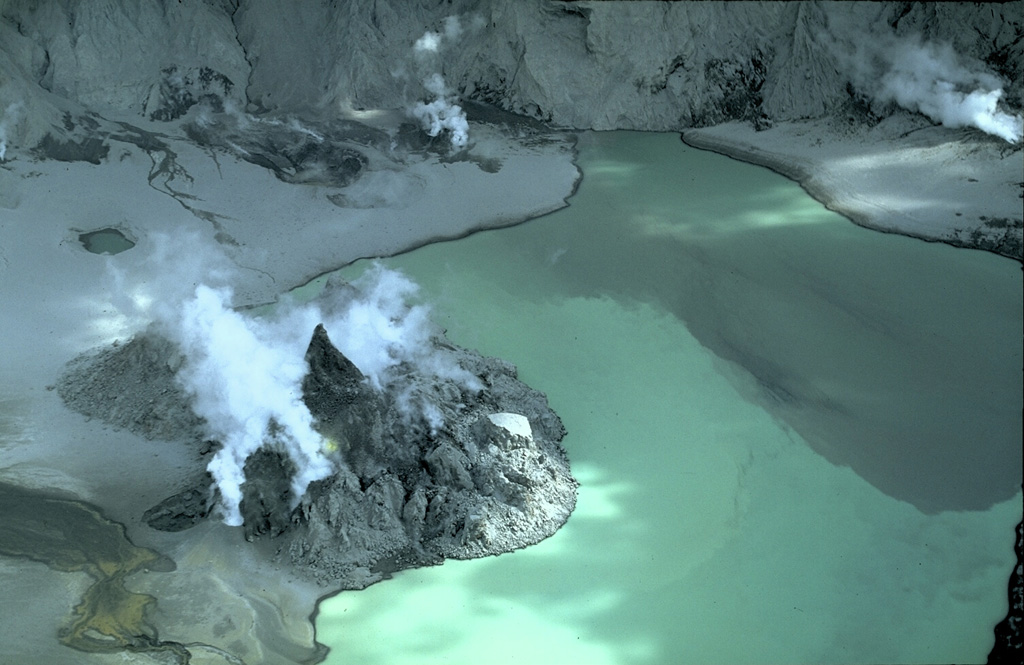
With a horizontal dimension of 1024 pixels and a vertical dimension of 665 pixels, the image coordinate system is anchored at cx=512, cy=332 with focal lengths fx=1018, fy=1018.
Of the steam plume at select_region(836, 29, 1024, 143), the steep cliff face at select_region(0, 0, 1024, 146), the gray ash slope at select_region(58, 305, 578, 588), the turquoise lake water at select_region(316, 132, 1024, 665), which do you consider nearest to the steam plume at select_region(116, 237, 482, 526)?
the gray ash slope at select_region(58, 305, 578, 588)

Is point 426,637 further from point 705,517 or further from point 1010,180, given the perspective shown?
point 1010,180

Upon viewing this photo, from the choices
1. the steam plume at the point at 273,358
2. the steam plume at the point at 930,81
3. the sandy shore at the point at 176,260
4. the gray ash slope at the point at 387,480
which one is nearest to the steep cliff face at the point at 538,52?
the steam plume at the point at 930,81

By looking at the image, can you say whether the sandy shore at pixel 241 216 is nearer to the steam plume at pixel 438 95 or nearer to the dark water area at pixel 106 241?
the dark water area at pixel 106 241

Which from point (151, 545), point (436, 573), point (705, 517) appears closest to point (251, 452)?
point (151, 545)

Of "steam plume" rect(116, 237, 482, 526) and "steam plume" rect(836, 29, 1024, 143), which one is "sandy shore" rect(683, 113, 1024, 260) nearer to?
"steam plume" rect(836, 29, 1024, 143)

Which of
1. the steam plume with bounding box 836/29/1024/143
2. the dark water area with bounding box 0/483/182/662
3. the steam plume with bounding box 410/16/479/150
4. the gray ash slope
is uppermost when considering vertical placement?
the steam plume with bounding box 836/29/1024/143

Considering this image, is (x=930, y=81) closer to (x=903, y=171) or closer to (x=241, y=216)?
(x=903, y=171)

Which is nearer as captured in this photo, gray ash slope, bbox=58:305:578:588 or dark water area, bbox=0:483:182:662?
dark water area, bbox=0:483:182:662
